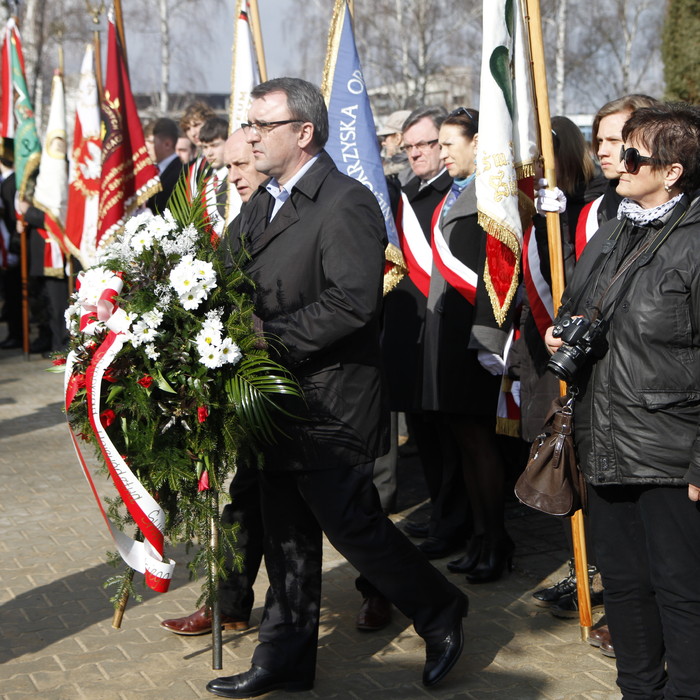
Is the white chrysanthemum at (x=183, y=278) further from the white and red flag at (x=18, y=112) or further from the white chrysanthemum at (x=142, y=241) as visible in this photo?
the white and red flag at (x=18, y=112)

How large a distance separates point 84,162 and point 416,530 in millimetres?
6445

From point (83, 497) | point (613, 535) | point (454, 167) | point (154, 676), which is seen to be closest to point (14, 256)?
point (83, 497)

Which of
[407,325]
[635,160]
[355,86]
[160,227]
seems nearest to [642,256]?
[635,160]

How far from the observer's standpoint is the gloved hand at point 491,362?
16.9 ft

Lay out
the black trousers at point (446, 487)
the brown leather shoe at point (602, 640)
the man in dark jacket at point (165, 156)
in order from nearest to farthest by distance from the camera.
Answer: the brown leather shoe at point (602, 640), the black trousers at point (446, 487), the man in dark jacket at point (165, 156)

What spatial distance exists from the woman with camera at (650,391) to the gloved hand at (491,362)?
149cm

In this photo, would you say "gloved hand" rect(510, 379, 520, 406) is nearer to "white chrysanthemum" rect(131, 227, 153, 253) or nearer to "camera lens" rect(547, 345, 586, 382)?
"camera lens" rect(547, 345, 586, 382)

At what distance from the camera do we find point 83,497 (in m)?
7.02

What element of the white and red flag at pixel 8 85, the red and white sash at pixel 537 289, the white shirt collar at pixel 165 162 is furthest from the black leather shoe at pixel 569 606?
the white and red flag at pixel 8 85

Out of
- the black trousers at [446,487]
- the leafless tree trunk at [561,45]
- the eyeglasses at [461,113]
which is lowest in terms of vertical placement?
the black trousers at [446,487]

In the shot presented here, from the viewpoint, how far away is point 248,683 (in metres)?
4.05

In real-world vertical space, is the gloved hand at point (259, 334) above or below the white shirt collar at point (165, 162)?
below

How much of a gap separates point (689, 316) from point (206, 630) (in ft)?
8.25

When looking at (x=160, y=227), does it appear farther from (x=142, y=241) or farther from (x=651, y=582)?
(x=651, y=582)
